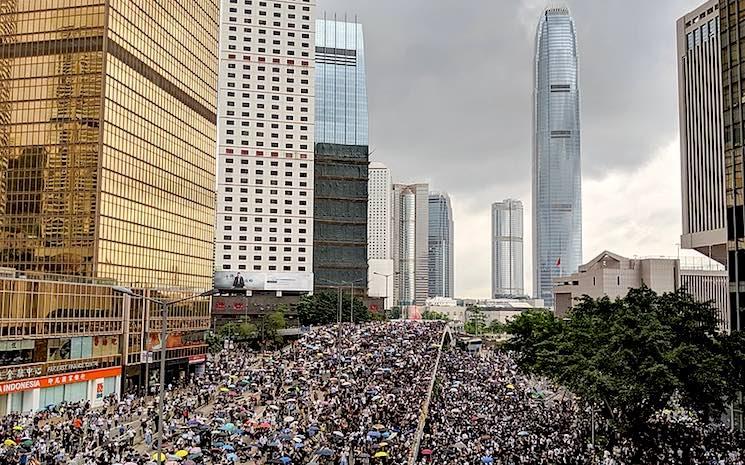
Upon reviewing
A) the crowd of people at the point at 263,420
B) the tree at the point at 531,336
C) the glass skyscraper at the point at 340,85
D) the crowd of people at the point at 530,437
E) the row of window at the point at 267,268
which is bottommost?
the crowd of people at the point at 530,437

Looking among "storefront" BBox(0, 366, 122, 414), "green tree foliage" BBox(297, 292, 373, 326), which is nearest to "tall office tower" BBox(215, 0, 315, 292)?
"green tree foliage" BBox(297, 292, 373, 326)

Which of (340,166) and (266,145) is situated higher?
(266,145)

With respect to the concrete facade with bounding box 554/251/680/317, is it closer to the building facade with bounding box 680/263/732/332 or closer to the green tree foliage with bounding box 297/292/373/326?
the building facade with bounding box 680/263/732/332

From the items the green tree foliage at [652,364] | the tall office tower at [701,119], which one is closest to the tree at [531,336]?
the green tree foliage at [652,364]

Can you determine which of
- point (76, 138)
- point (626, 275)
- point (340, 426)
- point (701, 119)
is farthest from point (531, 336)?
point (701, 119)

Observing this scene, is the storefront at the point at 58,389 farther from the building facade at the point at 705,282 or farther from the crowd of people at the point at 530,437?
the building facade at the point at 705,282

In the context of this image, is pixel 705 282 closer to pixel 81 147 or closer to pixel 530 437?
pixel 530 437

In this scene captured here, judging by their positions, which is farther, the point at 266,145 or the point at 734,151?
the point at 266,145
